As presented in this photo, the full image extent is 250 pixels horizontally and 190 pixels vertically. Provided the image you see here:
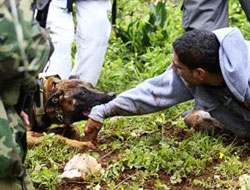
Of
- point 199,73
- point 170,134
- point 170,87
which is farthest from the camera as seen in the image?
point 170,134

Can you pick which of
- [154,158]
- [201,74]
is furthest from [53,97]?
[201,74]

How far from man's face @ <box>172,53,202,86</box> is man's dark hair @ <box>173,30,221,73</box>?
63 mm

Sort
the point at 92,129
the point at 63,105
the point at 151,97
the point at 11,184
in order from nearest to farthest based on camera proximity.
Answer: the point at 11,184, the point at 151,97, the point at 92,129, the point at 63,105

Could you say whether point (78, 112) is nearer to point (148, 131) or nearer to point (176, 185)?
point (148, 131)

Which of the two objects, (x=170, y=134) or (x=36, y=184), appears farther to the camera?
(x=170, y=134)

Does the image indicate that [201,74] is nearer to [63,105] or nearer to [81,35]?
[63,105]

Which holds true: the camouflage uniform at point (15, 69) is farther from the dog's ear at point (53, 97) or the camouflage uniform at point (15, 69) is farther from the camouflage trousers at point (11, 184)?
the dog's ear at point (53, 97)

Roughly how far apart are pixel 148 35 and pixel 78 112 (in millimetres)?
2074

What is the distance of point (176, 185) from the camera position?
4094 millimetres

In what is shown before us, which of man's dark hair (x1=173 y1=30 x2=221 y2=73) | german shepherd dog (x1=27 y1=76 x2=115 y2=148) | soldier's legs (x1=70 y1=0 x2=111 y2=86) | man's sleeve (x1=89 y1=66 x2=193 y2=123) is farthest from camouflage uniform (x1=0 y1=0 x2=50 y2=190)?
soldier's legs (x1=70 y1=0 x2=111 y2=86)

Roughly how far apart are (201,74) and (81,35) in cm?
212

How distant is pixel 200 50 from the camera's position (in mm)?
3994

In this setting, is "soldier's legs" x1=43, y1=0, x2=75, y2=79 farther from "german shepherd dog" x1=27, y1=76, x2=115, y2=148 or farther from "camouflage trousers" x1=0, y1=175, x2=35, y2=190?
"camouflage trousers" x1=0, y1=175, x2=35, y2=190

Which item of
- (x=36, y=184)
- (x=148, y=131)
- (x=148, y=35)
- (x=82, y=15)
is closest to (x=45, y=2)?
(x=82, y=15)
